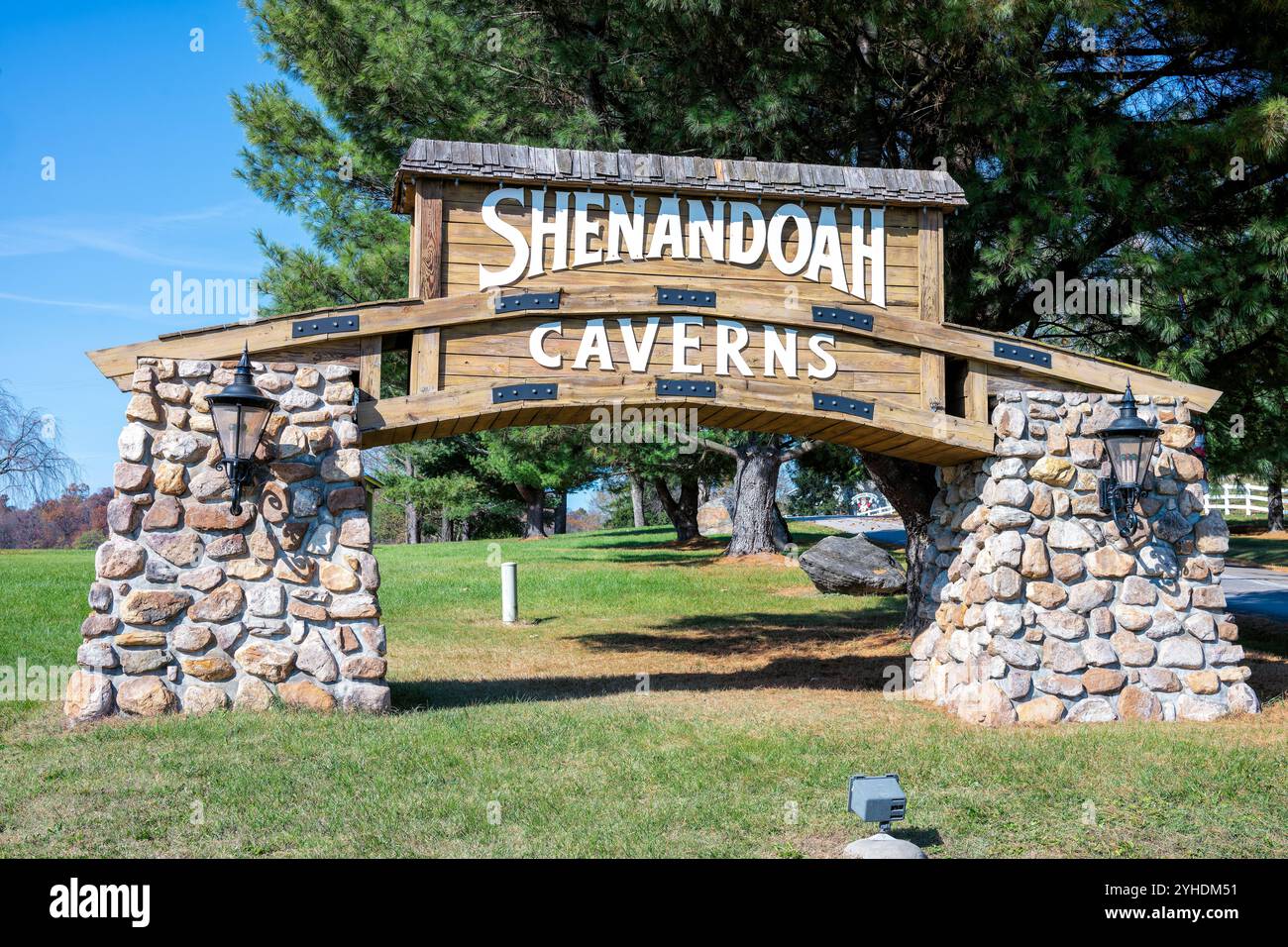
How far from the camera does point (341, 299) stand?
1179cm

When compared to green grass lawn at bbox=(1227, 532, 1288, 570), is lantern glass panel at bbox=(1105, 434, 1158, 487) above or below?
above

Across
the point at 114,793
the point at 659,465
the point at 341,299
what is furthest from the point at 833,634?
the point at 659,465

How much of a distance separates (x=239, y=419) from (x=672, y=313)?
10.2 ft

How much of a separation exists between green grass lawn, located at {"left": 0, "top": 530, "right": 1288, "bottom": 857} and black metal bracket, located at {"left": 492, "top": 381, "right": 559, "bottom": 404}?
88.3 inches

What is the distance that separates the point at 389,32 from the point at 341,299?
9.67 ft

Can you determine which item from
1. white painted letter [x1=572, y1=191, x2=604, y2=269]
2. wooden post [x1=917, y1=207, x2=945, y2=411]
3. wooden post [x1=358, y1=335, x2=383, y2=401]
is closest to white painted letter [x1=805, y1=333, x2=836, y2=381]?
wooden post [x1=917, y1=207, x2=945, y2=411]

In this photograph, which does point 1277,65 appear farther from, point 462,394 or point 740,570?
point 740,570

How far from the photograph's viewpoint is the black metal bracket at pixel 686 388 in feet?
24.3

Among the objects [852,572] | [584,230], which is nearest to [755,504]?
[852,572]

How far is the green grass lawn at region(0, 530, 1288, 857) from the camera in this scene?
4.73 m

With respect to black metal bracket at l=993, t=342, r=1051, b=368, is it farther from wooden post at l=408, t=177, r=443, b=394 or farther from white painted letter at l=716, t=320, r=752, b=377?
wooden post at l=408, t=177, r=443, b=394

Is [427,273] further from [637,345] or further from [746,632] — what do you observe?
[746,632]

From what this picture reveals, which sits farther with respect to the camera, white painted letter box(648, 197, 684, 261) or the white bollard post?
the white bollard post

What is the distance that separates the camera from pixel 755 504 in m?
22.1
